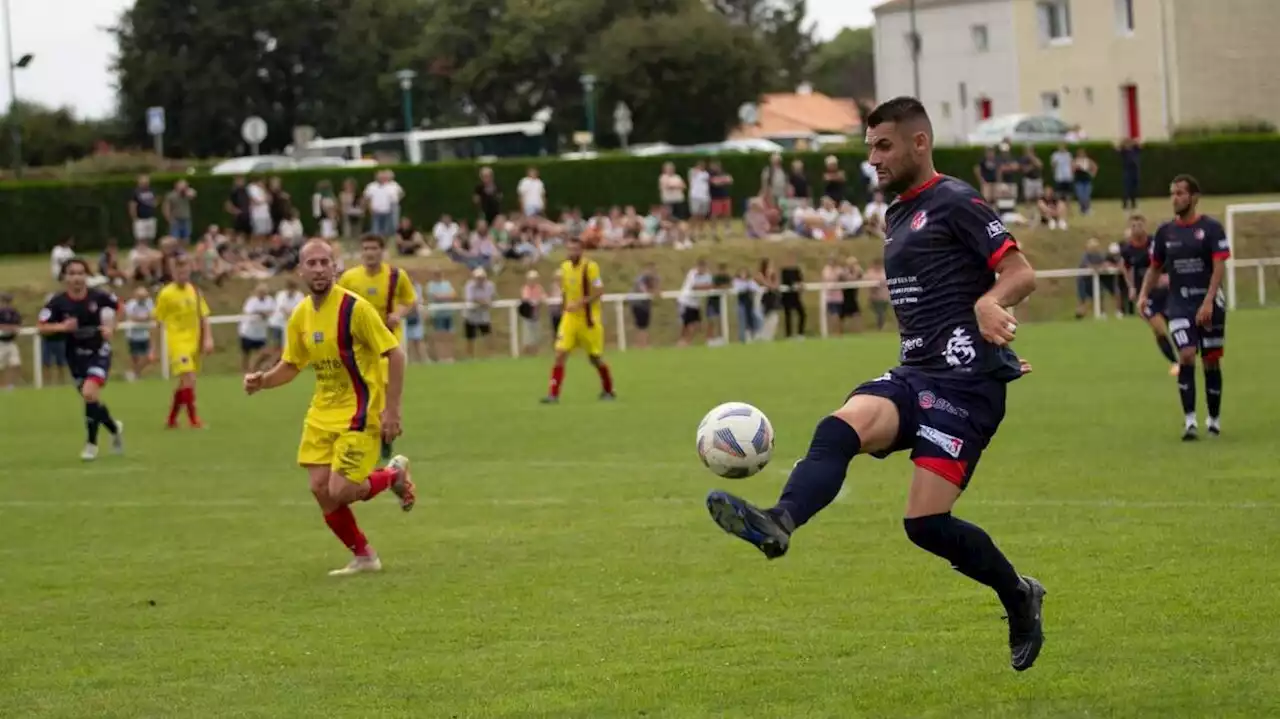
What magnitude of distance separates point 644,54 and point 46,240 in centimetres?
3495

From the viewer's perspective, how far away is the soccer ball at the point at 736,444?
718 centimetres

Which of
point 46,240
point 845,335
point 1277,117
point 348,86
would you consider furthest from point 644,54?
point 845,335

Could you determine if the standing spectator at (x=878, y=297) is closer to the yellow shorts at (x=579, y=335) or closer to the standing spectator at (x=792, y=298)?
the standing spectator at (x=792, y=298)

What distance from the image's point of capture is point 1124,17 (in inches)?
2872

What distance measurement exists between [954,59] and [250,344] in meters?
54.2

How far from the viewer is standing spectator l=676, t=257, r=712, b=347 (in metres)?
37.1

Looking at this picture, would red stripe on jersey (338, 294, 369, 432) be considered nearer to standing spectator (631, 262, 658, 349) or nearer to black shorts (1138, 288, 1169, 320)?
black shorts (1138, 288, 1169, 320)

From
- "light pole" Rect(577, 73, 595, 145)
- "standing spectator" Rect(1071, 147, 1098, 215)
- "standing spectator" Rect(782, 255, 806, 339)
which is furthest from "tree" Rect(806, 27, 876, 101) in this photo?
"standing spectator" Rect(782, 255, 806, 339)

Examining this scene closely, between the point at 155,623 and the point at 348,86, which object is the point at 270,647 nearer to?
the point at 155,623

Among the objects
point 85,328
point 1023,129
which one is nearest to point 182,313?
point 85,328

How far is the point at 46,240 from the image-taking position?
47.1m

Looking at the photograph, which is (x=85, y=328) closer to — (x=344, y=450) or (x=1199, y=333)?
(x=344, y=450)

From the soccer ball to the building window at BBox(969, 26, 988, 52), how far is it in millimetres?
76522

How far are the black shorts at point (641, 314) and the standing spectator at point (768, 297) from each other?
2.12 m
